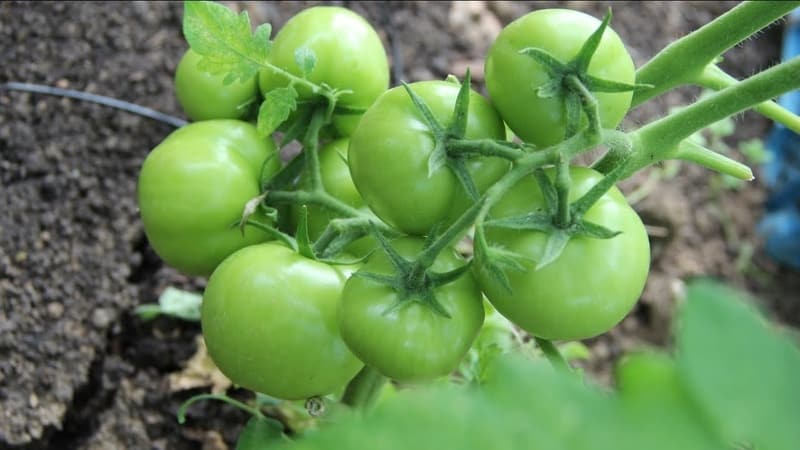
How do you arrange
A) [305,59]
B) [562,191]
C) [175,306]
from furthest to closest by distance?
[175,306] < [305,59] < [562,191]

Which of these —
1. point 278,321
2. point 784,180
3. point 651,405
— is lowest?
point 784,180

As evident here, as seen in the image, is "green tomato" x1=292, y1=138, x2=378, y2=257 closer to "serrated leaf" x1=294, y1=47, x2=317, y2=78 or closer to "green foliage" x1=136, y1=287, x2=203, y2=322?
"serrated leaf" x1=294, y1=47, x2=317, y2=78

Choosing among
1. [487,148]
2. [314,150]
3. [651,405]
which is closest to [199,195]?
[314,150]

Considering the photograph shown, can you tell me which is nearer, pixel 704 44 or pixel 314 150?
pixel 704 44

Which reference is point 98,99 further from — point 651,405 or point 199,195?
point 651,405

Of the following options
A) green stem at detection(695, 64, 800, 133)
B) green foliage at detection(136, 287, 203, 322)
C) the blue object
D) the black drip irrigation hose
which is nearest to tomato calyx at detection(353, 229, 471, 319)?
green stem at detection(695, 64, 800, 133)

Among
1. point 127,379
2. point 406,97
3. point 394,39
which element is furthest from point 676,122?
point 394,39
